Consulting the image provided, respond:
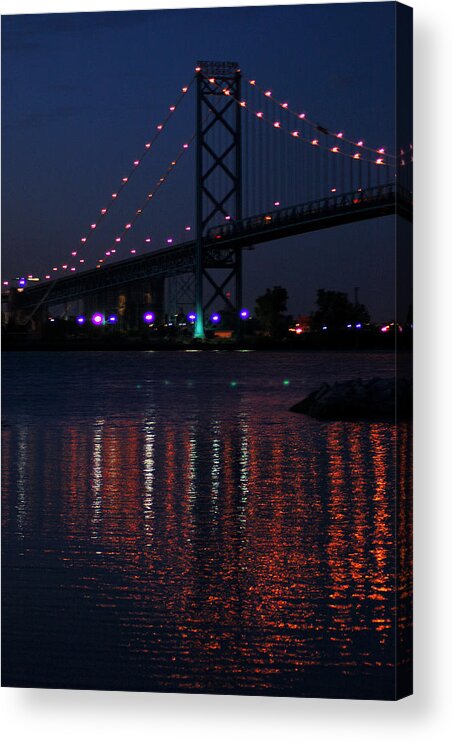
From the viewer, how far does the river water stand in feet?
17.3

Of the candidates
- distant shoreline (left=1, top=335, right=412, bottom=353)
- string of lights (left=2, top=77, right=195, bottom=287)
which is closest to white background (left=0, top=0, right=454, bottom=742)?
string of lights (left=2, top=77, right=195, bottom=287)

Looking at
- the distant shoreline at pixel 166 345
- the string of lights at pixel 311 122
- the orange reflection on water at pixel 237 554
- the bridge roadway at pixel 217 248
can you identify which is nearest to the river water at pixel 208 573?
the orange reflection on water at pixel 237 554

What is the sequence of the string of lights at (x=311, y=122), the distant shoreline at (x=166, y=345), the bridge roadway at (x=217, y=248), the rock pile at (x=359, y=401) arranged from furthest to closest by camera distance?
the rock pile at (x=359, y=401)
the distant shoreline at (x=166, y=345)
the bridge roadway at (x=217, y=248)
the string of lights at (x=311, y=122)

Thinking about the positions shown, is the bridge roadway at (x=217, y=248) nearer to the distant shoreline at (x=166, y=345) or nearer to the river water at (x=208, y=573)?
the distant shoreline at (x=166, y=345)

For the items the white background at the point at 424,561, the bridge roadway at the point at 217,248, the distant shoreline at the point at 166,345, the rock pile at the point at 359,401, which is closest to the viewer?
the white background at the point at 424,561

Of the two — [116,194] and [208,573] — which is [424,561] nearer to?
[208,573]

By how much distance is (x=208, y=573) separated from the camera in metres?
6.14

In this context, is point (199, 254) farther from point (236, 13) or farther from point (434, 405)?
point (434, 405)

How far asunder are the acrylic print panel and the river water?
0.01 meters

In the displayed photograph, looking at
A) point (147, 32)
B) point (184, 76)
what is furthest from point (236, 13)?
point (184, 76)

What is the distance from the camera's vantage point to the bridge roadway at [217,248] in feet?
26.2

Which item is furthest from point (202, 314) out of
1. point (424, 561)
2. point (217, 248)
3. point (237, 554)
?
point (424, 561)

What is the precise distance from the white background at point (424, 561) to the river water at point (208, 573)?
0.08 meters

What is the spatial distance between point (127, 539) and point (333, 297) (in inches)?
98.4
